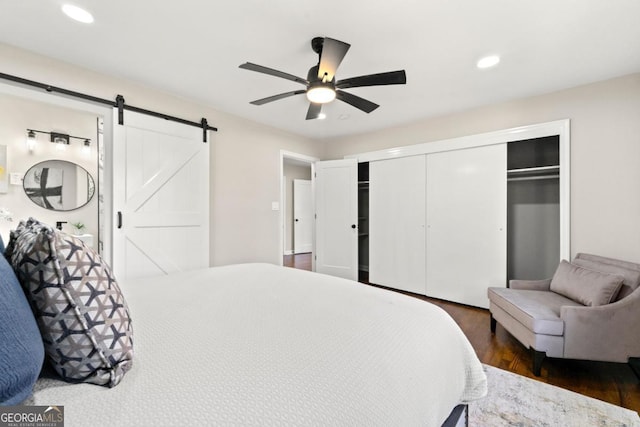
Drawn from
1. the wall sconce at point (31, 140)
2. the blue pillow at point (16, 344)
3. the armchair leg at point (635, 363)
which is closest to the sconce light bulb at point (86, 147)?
the wall sconce at point (31, 140)

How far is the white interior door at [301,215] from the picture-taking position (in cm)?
731

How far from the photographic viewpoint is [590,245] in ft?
8.86

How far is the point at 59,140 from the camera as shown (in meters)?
3.78

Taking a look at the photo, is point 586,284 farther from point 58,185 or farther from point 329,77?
point 58,185

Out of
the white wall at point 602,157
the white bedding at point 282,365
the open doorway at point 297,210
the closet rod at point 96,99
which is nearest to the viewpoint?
the white bedding at point 282,365

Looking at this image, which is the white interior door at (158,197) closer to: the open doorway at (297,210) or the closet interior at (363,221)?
the closet interior at (363,221)

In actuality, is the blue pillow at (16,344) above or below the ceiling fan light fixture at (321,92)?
below

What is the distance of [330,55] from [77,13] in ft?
5.46

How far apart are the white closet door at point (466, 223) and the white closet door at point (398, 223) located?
0.14 metres

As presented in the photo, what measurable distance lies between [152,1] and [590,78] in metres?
3.74

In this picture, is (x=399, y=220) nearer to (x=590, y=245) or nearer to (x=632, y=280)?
(x=590, y=245)

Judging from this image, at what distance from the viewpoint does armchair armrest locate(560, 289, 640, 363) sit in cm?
187

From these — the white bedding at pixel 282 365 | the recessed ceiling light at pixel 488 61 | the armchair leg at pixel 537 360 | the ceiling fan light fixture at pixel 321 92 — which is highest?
the recessed ceiling light at pixel 488 61

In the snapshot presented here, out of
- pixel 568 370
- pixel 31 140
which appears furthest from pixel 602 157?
pixel 31 140
